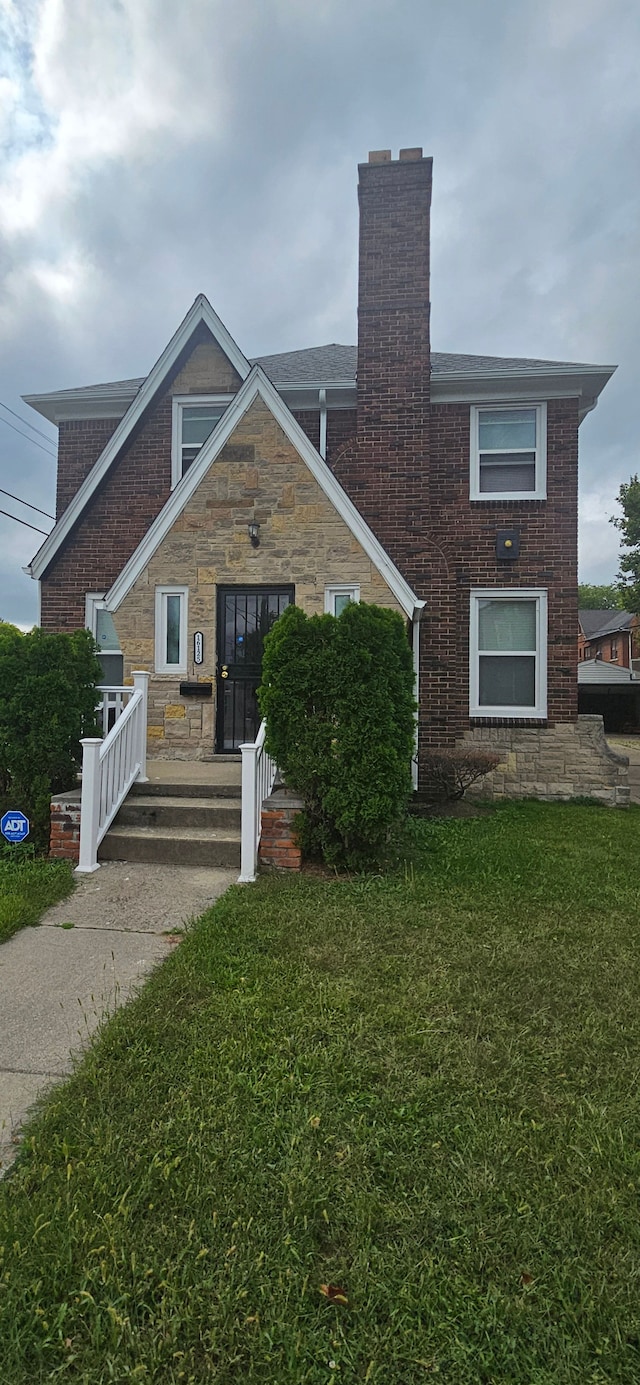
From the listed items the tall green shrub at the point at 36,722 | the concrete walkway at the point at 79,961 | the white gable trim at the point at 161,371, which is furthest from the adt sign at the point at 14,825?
the white gable trim at the point at 161,371

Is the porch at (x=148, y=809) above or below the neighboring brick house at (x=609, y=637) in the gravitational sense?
below

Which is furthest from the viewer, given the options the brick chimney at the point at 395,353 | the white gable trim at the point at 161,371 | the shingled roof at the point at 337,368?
the white gable trim at the point at 161,371

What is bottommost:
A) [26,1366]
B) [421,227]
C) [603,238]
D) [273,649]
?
[26,1366]

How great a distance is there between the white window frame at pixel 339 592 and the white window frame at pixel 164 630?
1.79 m

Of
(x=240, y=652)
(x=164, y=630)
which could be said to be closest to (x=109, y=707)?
(x=164, y=630)

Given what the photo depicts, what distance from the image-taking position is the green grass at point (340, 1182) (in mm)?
1521

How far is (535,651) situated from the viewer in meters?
9.89

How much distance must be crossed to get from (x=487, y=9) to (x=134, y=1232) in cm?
1334

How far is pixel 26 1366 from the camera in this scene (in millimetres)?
1478

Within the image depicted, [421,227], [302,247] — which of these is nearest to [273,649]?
[421,227]

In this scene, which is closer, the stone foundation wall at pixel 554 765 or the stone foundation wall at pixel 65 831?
the stone foundation wall at pixel 65 831

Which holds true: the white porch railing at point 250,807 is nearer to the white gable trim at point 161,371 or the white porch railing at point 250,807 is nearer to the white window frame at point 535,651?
the white window frame at point 535,651

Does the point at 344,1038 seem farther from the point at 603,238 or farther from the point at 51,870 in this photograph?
the point at 603,238

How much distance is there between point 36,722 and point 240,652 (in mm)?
2930
